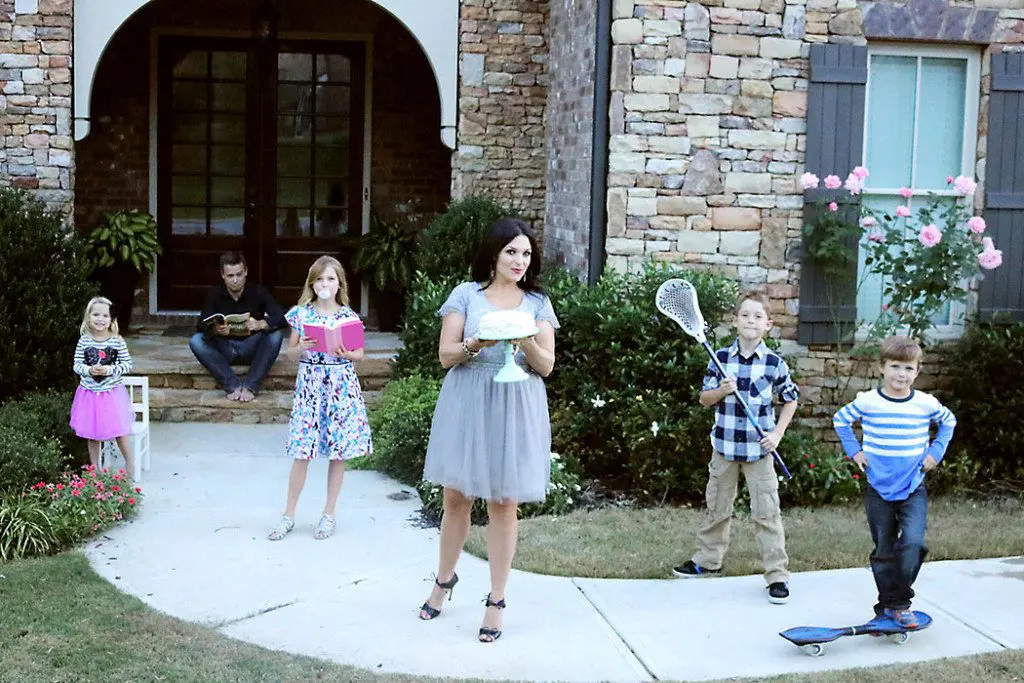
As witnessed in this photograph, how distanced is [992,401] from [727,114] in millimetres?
2486

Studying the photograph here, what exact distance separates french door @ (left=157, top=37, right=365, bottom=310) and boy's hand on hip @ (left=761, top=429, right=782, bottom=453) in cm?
684

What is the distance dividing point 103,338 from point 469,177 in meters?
4.01

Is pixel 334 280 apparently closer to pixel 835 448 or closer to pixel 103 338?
pixel 103 338

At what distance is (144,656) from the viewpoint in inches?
195

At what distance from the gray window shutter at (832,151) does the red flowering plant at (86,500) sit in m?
4.39

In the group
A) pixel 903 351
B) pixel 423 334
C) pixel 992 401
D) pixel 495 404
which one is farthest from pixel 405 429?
pixel 992 401

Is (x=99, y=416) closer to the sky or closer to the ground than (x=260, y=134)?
closer to the ground

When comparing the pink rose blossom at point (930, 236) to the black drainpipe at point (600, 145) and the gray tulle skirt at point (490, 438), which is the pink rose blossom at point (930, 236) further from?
the gray tulle skirt at point (490, 438)

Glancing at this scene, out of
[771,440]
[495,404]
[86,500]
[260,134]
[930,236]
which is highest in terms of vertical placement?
[260,134]

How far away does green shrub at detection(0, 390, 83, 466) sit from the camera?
302 inches

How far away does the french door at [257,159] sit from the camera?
39.7ft

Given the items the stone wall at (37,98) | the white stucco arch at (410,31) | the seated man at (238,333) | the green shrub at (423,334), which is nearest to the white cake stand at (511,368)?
the green shrub at (423,334)

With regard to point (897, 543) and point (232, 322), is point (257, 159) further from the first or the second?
point (897, 543)

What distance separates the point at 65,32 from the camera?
32.1 feet
